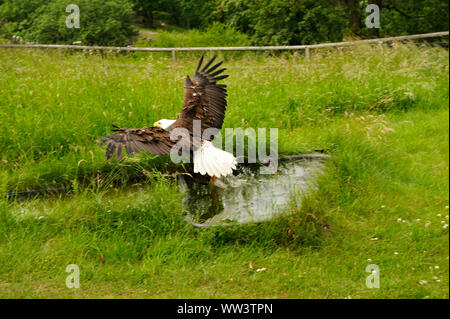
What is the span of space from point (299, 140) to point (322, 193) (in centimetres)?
134

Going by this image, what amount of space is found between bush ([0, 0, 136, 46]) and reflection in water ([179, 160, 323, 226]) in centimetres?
1065

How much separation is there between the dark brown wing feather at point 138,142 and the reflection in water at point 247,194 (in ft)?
1.73

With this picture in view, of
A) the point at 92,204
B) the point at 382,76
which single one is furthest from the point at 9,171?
the point at 382,76

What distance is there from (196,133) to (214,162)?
0.64 meters

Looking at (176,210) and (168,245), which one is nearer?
(168,245)

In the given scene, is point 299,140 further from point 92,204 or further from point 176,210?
point 92,204

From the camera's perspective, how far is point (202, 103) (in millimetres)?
5133

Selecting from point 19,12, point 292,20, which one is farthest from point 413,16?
point 19,12

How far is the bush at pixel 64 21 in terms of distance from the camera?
13.6 meters

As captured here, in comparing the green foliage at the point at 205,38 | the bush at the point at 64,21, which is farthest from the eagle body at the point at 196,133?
the green foliage at the point at 205,38

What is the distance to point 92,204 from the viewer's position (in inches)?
158

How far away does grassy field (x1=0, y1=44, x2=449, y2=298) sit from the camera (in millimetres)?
3359

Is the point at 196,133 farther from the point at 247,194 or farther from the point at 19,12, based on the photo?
the point at 19,12

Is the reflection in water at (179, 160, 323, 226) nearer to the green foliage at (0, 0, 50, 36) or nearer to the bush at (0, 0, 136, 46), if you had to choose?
the bush at (0, 0, 136, 46)
